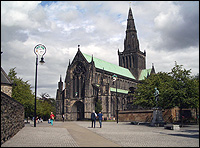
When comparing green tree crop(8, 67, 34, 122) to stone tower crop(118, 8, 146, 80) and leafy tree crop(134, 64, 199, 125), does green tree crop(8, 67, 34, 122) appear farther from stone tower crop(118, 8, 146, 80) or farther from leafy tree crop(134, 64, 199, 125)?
stone tower crop(118, 8, 146, 80)

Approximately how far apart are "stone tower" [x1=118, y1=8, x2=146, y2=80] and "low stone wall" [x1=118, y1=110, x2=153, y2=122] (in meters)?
53.0

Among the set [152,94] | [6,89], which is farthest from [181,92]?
[6,89]

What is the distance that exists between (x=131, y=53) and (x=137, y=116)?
59.9 metres

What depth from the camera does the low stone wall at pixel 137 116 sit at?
42.6 metres

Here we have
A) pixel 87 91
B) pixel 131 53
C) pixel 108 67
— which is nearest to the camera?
pixel 87 91

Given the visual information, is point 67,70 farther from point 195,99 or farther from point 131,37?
point 195,99

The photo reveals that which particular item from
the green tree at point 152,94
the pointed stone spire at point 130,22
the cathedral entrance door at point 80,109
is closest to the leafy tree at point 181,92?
the green tree at point 152,94

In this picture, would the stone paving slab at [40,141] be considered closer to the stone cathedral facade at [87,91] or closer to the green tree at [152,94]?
the green tree at [152,94]

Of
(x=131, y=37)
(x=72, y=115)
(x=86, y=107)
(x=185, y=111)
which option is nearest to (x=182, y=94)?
(x=185, y=111)

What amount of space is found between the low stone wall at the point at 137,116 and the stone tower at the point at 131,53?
174ft

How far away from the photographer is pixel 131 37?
101562 mm

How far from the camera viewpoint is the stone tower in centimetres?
10125

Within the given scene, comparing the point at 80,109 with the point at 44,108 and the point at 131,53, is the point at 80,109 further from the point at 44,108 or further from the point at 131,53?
the point at 131,53

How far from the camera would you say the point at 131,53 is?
102312 millimetres
